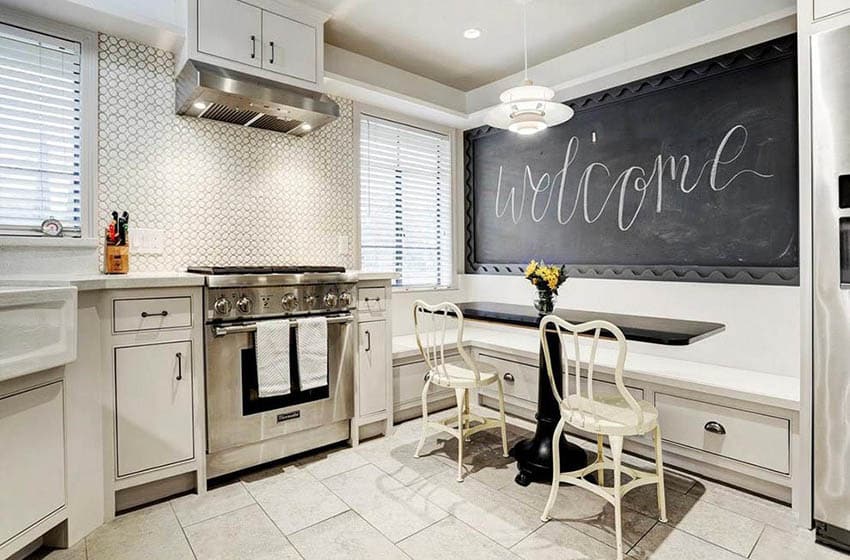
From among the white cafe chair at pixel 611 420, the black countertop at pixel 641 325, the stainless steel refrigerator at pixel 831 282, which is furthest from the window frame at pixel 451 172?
the stainless steel refrigerator at pixel 831 282

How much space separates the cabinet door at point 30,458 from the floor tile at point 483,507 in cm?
159

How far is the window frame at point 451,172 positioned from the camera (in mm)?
3713

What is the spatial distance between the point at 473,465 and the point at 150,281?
1978 millimetres

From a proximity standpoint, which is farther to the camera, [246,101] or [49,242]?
[246,101]

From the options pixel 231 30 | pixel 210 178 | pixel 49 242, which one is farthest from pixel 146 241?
pixel 231 30

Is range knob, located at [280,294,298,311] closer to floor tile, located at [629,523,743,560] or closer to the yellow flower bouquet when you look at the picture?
the yellow flower bouquet

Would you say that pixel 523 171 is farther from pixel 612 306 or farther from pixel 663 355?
pixel 663 355

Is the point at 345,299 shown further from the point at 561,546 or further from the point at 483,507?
the point at 561,546

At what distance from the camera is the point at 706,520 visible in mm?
2137

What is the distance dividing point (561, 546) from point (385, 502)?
2.77 ft

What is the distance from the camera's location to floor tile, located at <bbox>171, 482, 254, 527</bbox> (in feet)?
7.20

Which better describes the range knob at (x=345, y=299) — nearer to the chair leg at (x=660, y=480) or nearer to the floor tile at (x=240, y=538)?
the floor tile at (x=240, y=538)

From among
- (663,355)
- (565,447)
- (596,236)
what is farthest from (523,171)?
(565,447)

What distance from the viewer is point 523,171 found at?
4.00m
